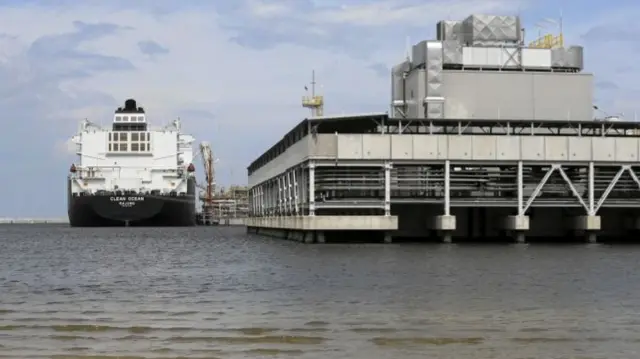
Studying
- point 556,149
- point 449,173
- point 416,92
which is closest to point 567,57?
point 416,92

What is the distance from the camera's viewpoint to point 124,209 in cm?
12656

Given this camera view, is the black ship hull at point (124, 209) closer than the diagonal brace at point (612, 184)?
No

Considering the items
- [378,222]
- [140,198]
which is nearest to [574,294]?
[378,222]

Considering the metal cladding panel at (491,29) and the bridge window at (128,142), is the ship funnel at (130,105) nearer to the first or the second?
the bridge window at (128,142)

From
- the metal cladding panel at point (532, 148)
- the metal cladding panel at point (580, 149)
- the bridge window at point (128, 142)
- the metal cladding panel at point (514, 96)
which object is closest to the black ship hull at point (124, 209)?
the bridge window at point (128, 142)

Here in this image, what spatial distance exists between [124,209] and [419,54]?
201 ft

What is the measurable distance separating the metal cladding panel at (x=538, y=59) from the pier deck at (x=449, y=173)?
9.83 metres

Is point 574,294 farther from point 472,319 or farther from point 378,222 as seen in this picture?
point 378,222

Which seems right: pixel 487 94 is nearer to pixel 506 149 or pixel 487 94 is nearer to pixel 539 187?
pixel 506 149

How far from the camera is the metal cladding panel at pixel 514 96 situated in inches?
2904

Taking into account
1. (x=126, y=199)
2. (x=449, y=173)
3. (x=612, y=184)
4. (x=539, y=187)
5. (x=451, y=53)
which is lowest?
(x=539, y=187)

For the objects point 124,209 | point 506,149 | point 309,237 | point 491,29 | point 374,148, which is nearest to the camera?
point 374,148

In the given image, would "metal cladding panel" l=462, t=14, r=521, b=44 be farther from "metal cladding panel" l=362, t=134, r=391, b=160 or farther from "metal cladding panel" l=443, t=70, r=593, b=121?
"metal cladding panel" l=362, t=134, r=391, b=160

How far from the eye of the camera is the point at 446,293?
28578mm
